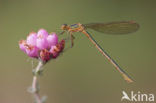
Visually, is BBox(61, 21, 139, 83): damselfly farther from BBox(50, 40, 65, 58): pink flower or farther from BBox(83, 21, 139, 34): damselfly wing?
BBox(50, 40, 65, 58): pink flower

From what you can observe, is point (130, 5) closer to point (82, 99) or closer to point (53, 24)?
point (53, 24)

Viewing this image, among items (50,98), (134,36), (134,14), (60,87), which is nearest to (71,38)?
(50,98)

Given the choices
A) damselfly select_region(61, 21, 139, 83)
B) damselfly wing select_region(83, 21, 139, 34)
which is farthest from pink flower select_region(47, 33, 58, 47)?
damselfly wing select_region(83, 21, 139, 34)

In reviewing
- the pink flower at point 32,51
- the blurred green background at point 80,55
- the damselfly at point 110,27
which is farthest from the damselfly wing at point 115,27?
the blurred green background at point 80,55

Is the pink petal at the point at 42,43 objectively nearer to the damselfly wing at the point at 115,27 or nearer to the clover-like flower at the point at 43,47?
the clover-like flower at the point at 43,47

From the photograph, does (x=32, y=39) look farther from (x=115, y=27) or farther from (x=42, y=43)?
(x=115, y=27)

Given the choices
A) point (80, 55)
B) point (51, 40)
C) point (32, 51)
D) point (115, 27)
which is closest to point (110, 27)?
point (115, 27)
